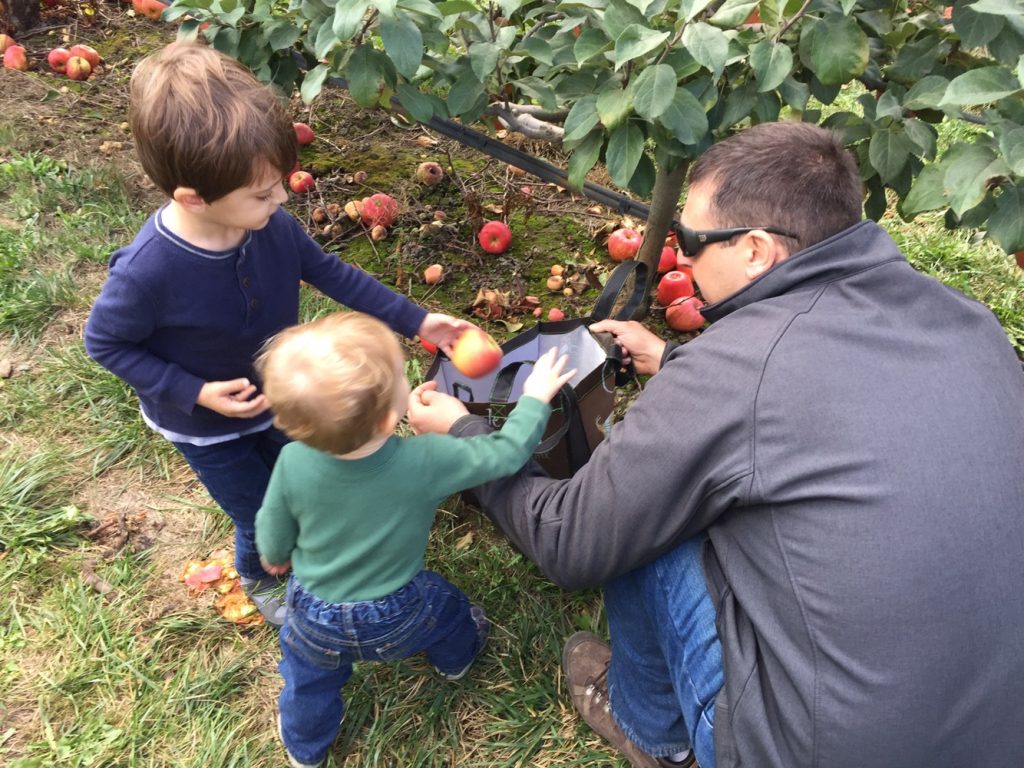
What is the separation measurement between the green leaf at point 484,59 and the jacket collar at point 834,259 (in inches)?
42.1

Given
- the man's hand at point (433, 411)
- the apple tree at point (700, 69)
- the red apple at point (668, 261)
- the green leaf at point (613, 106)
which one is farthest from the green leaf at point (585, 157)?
the red apple at point (668, 261)

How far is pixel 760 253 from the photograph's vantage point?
1561 millimetres

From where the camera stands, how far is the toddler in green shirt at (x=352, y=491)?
4.42 ft

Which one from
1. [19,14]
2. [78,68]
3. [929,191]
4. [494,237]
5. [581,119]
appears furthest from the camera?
[19,14]

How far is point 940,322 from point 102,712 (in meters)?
2.28

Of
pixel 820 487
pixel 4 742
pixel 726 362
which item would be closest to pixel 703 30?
pixel 726 362

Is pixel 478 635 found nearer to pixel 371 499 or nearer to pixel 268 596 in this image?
pixel 268 596

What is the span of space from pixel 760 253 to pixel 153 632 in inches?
79.6

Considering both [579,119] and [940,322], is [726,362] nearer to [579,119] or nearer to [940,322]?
[940,322]

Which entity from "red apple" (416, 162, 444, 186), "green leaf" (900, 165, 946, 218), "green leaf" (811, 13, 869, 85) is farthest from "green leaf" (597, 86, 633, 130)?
"red apple" (416, 162, 444, 186)

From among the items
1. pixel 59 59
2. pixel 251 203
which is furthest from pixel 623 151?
pixel 59 59

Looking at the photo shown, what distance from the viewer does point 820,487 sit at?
1243mm

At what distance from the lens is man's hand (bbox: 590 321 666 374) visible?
214 centimetres

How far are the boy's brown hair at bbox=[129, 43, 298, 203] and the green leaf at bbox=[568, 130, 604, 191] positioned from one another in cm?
82
